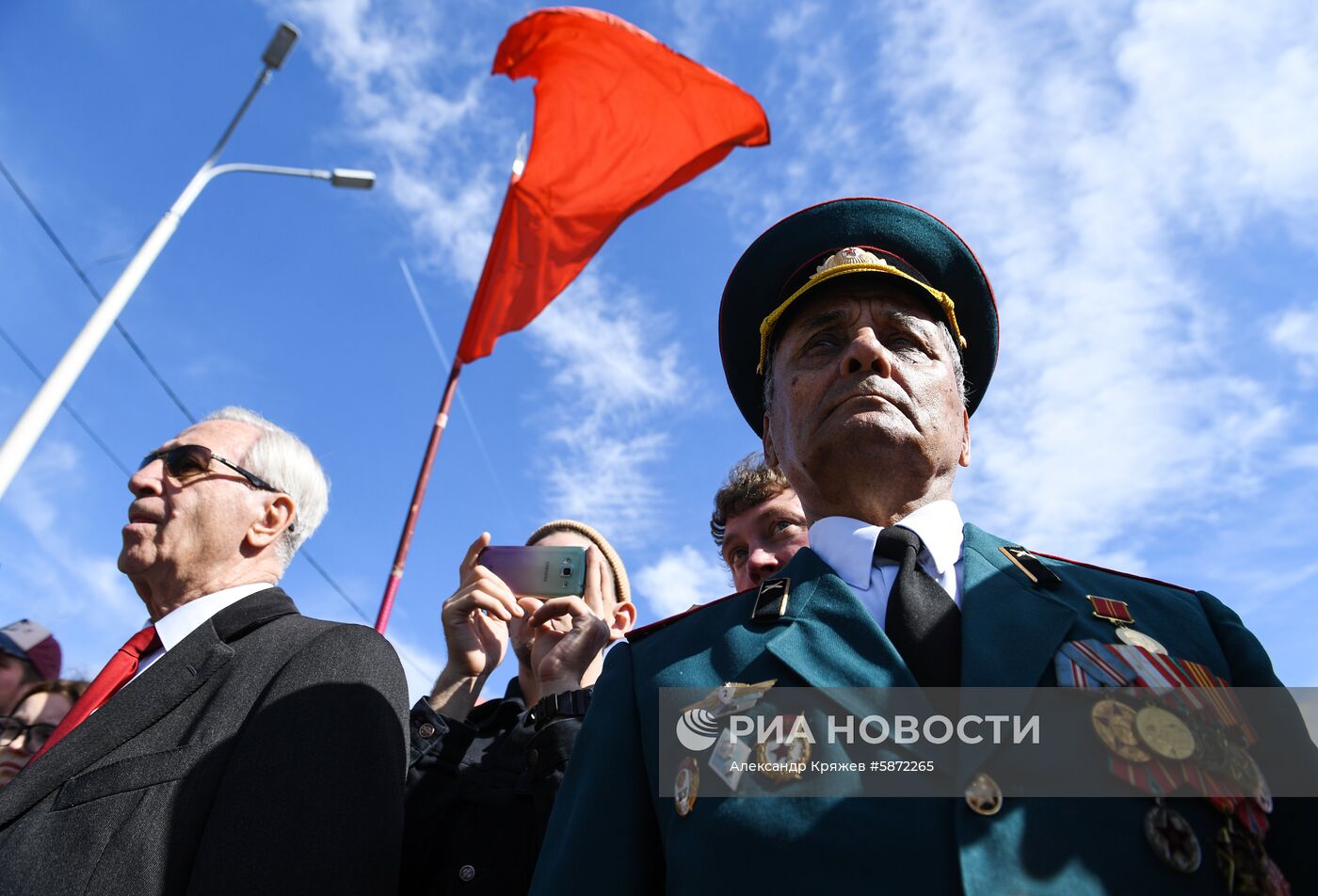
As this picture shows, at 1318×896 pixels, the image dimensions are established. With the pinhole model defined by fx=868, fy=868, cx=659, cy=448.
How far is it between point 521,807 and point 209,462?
6.39ft

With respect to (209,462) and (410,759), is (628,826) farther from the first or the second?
(209,462)

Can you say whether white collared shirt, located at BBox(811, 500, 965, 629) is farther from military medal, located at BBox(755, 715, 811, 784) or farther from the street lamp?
the street lamp

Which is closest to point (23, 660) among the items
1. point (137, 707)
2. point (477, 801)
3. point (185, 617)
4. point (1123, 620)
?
point (185, 617)

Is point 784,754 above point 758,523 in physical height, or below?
below

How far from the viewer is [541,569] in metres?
3.30

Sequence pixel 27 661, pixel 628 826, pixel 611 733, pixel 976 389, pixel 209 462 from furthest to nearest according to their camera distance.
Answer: pixel 27 661
pixel 209 462
pixel 976 389
pixel 611 733
pixel 628 826

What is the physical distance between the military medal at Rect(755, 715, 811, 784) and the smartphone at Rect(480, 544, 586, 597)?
1.71 m

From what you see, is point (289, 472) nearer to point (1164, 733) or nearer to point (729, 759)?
point (729, 759)

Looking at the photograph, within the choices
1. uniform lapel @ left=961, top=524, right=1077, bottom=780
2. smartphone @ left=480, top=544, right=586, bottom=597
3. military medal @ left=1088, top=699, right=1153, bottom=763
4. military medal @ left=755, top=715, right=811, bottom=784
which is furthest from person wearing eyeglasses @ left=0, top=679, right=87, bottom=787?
military medal @ left=1088, top=699, right=1153, bottom=763

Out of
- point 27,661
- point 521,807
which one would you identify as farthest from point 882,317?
point 27,661

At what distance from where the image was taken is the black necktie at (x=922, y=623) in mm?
1719

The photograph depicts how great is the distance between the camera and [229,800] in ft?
7.09

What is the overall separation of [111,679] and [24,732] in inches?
49.9

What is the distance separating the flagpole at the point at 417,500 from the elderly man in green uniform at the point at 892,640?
4307mm
